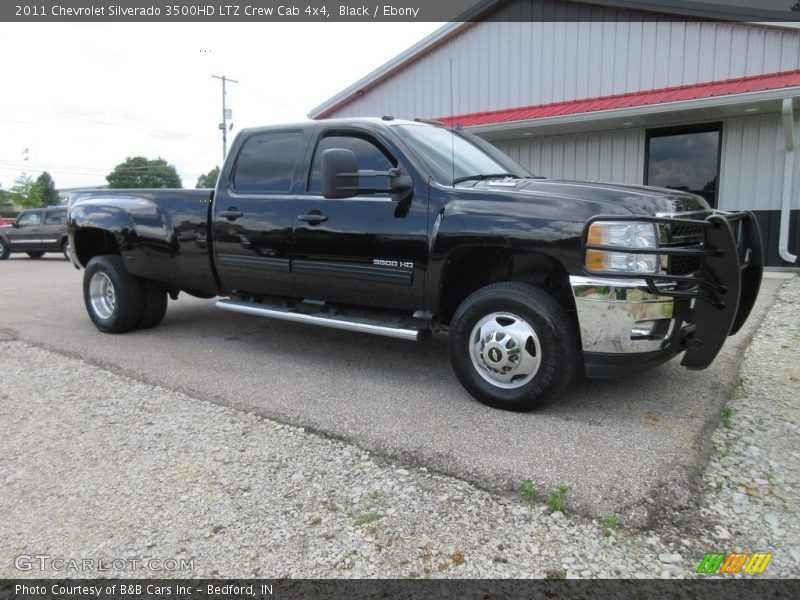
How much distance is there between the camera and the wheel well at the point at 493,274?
4.01 m

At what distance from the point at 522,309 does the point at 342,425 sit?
→ 1321mm

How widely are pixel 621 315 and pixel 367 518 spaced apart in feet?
6.02

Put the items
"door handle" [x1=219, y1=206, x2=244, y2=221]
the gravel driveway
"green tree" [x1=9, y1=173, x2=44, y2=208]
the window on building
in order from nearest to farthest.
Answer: the gravel driveway
"door handle" [x1=219, y1=206, x2=244, y2=221]
the window on building
"green tree" [x1=9, y1=173, x2=44, y2=208]

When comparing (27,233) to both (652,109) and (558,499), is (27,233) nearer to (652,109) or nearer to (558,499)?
(652,109)

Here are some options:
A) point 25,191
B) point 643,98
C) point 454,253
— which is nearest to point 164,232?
point 454,253

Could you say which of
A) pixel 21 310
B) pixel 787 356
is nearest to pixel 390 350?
pixel 787 356

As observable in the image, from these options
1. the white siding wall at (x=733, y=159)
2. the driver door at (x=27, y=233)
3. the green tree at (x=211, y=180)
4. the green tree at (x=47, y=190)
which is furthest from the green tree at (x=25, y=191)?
the white siding wall at (x=733, y=159)

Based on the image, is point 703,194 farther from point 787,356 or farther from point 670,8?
point 787,356

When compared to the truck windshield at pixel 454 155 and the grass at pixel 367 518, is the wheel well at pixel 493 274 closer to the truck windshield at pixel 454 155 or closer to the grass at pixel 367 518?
the truck windshield at pixel 454 155

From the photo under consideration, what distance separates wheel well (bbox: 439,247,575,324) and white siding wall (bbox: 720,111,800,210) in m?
8.25

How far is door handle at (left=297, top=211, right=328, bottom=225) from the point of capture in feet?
15.2

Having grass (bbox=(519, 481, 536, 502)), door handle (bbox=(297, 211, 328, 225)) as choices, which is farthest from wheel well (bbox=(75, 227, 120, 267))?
grass (bbox=(519, 481, 536, 502))

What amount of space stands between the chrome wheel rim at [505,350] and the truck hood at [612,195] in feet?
2.66

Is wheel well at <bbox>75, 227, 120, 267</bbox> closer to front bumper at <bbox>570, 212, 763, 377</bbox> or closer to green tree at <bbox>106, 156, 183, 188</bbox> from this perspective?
front bumper at <bbox>570, 212, 763, 377</bbox>
